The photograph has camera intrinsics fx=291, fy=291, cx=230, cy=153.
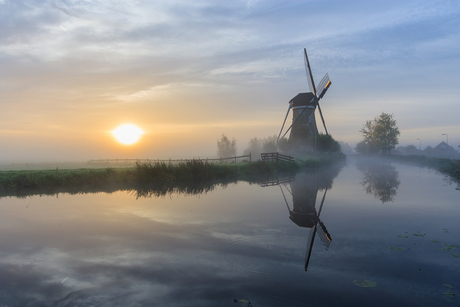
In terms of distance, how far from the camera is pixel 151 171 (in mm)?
22453

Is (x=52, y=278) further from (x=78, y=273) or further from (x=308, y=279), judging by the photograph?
(x=308, y=279)

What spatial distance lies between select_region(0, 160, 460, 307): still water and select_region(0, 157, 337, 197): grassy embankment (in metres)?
6.22

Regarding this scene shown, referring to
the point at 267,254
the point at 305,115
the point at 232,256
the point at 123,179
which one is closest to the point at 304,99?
the point at 305,115

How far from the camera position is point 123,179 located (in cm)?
2200

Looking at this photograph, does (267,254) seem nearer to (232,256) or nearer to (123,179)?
(232,256)

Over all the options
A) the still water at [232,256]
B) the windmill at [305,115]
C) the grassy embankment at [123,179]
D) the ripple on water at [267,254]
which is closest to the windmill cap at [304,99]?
the windmill at [305,115]

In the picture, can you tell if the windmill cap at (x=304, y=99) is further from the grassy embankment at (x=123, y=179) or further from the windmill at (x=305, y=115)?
the grassy embankment at (x=123, y=179)

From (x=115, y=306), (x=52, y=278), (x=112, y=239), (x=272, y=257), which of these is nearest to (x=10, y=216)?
(x=112, y=239)

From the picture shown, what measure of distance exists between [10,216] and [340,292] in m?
11.8

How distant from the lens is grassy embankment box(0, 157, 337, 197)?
1814 centimetres

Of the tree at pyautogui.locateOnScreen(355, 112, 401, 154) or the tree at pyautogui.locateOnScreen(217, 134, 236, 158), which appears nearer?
the tree at pyautogui.locateOnScreen(355, 112, 401, 154)

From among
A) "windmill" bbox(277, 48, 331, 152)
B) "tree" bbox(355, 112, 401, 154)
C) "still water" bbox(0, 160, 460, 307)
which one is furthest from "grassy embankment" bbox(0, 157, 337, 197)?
"tree" bbox(355, 112, 401, 154)

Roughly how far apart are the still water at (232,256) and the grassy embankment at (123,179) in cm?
622

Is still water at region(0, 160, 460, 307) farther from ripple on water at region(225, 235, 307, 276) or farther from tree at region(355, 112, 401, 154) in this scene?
tree at region(355, 112, 401, 154)
